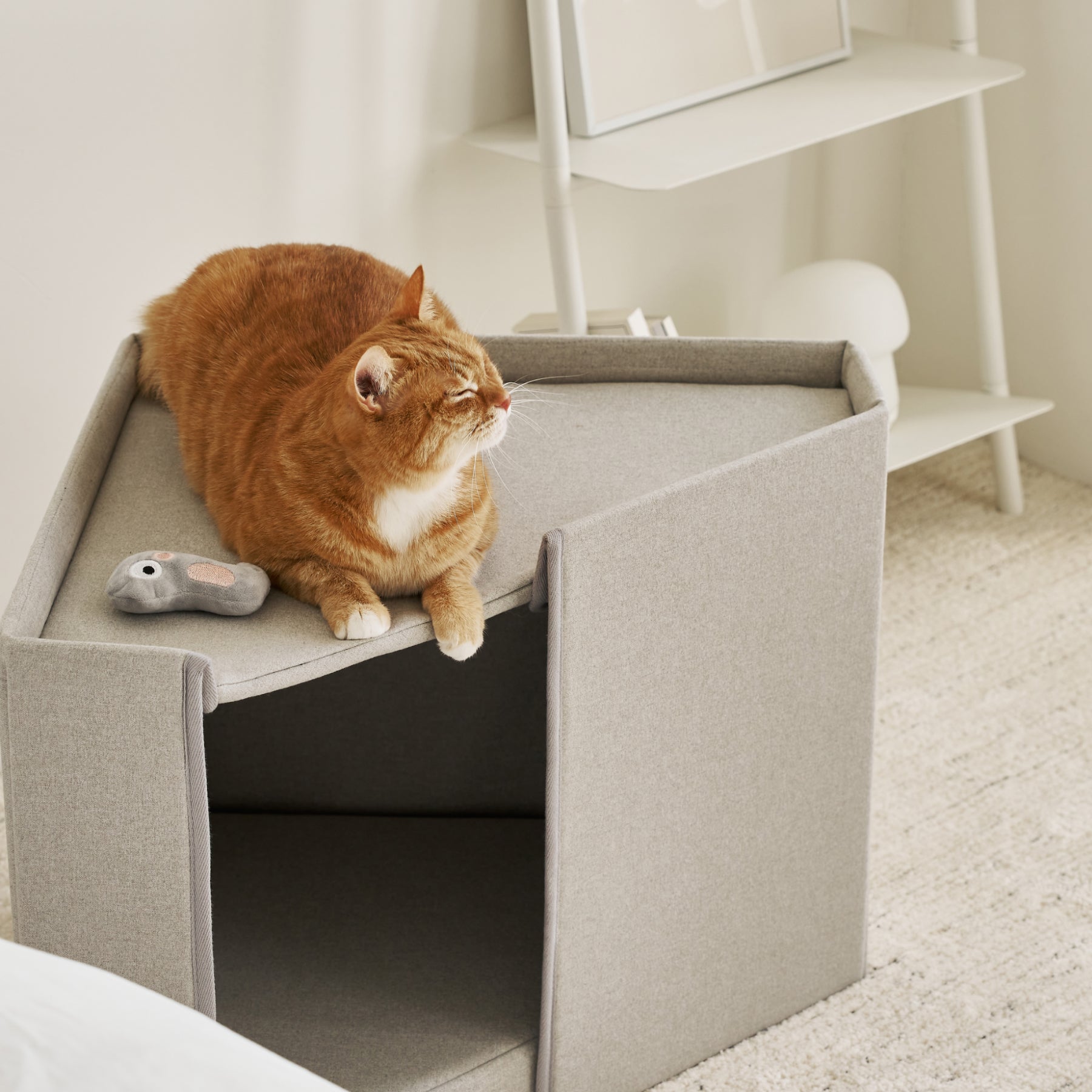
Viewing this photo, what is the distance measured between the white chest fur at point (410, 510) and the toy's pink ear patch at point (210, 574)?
0.12 metres

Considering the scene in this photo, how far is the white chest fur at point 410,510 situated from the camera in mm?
979

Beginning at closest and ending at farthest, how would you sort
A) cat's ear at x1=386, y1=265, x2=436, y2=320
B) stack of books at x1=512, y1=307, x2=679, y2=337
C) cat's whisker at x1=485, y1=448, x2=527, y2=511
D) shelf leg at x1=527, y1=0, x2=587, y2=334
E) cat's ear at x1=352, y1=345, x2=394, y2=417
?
cat's ear at x1=352, y1=345, x2=394, y2=417 → cat's ear at x1=386, y1=265, x2=436, y2=320 → cat's whisker at x1=485, y1=448, x2=527, y2=511 → shelf leg at x1=527, y1=0, x2=587, y2=334 → stack of books at x1=512, y1=307, x2=679, y2=337

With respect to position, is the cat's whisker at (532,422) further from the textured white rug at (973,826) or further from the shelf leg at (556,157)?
the textured white rug at (973,826)

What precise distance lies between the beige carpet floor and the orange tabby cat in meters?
0.60

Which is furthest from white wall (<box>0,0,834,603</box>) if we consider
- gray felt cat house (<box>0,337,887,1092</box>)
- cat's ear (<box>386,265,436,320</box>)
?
cat's ear (<box>386,265,436,320</box>)

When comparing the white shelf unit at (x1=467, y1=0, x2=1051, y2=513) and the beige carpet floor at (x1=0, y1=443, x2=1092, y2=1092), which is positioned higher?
the white shelf unit at (x1=467, y1=0, x2=1051, y2=513)

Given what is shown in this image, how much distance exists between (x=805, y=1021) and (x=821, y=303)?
1061 mm

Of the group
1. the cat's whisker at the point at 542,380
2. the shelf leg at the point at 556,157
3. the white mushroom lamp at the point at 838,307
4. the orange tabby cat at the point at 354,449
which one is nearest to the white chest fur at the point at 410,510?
the orange tabby cat at the point at 354,449

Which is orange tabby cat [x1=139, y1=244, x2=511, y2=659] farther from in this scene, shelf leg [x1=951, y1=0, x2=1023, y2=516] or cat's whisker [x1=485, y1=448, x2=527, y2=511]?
shelf leg [x1=951, y1=0, x2=1023, y2=516]

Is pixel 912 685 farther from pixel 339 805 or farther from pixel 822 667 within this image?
pixel 339 805

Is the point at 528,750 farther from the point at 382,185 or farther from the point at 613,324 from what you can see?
the point at 382,185

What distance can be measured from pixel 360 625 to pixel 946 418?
4.63 ft

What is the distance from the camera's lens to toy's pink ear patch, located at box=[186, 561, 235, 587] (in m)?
0.96

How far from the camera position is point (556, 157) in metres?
1.60
